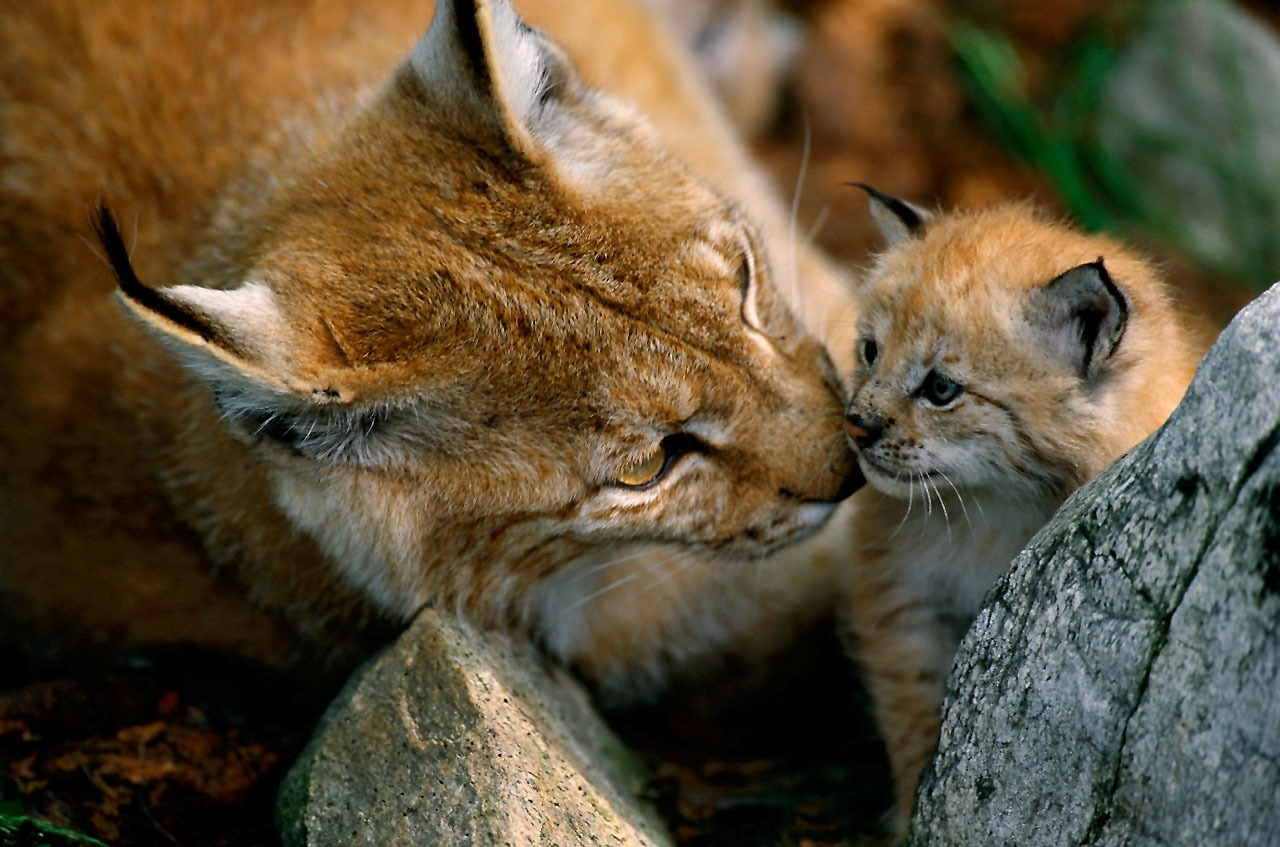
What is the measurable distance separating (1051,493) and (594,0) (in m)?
3.10

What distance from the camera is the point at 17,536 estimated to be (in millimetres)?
3660

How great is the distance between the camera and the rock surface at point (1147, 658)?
196cm

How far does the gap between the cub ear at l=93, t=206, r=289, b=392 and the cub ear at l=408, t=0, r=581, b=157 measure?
2.48ft

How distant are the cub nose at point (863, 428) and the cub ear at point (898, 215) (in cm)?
64

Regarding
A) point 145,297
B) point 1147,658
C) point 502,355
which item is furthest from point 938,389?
point 145,297

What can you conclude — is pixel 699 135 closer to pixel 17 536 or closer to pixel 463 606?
pixel 463 606

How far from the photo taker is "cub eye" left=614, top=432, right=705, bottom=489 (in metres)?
2.95

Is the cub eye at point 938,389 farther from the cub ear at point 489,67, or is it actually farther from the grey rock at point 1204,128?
the grey rock at point 1204,128

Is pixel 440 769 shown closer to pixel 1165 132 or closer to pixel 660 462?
pixel 660 462

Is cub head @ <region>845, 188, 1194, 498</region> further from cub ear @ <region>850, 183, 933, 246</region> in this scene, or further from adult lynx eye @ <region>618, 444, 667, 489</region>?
adult lynx eye @ <region>618, 444, 667, 489</region>

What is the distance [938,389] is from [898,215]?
67 cm

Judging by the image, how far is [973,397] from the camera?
2.68m

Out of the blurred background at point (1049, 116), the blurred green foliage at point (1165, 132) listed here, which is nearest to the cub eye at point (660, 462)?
the blurred background at point (1049, 116)

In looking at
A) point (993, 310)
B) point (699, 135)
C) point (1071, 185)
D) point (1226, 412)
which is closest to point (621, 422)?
point (993, 310)
